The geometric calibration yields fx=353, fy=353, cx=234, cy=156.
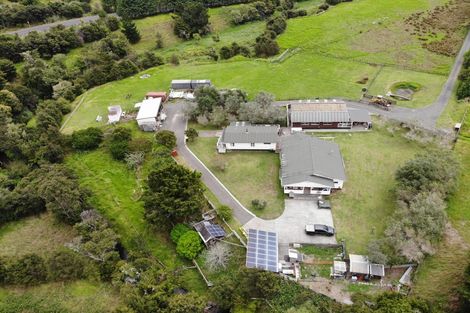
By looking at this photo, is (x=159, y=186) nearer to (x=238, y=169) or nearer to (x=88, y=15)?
(x=238, y=169)

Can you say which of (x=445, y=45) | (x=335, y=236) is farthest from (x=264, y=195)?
(x=445, y=45)

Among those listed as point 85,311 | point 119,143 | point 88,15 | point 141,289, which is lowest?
point 85,311

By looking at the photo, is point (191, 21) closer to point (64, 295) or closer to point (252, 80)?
point (252, 80)

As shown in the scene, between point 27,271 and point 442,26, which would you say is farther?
point 442,26

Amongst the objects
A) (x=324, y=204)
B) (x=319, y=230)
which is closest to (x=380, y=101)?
(x=324, y=204)

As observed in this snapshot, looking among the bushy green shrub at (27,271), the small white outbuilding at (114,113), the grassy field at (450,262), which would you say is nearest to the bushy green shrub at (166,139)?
the small white outbuilding at (114,113)

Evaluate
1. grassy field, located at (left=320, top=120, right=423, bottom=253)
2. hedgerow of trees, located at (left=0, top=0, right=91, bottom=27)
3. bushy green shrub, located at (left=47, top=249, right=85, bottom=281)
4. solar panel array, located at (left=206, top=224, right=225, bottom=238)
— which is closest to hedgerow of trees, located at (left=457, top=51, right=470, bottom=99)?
grassy field, located at (left=320, top=120, right=423, bottom=253)
